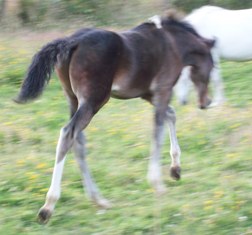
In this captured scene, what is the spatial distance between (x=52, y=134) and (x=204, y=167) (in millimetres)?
2096

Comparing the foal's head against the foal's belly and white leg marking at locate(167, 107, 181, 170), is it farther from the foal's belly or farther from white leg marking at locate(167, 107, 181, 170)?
the foal's belly

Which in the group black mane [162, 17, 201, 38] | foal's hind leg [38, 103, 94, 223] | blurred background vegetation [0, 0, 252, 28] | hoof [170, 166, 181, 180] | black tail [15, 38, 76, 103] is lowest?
blurred background vegetation [0, 0, 252, 28]

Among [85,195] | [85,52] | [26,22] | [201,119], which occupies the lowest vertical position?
[26,22]

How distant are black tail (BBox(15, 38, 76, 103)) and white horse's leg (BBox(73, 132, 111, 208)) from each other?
0.59 m

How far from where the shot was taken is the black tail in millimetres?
4961

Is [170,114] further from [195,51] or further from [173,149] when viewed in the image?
[195,51]

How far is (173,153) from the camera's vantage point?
5961 mm

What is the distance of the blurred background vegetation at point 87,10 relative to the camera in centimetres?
1459

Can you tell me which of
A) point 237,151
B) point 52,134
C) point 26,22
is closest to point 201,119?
point 237,151

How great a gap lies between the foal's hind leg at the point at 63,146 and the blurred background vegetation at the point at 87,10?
9.65 m

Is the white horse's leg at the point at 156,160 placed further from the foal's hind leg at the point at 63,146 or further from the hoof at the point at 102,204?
the foal's hind leg at the point at 63,146

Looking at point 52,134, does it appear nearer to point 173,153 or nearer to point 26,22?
point 173,153

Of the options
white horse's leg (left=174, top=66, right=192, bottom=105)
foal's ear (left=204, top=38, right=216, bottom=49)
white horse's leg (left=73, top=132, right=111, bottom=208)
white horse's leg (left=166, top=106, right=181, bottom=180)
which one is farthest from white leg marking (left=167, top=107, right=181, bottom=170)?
white horse's leg (left=174, top=66, right=192, bottom=105)

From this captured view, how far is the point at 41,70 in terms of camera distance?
16.3 feet
